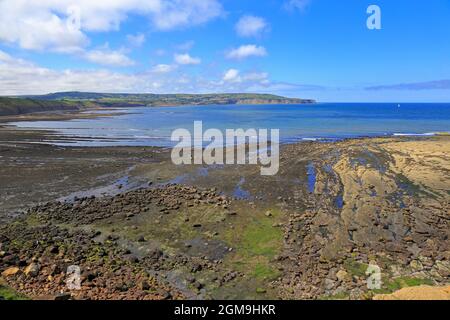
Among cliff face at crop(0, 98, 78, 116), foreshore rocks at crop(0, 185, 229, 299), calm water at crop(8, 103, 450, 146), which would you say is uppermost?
cliff face at crop(0, 98, 78, 116)

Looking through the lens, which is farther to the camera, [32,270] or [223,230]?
[223,230]

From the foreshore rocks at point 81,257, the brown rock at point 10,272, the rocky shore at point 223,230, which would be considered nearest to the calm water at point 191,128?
the rocky shore at point 223,230

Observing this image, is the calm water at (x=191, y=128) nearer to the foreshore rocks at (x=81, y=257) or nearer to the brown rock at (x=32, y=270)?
the foreshore rocks at (x=81, y=257)

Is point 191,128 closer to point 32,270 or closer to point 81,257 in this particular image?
point 81,257

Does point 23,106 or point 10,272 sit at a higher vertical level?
point 23,106

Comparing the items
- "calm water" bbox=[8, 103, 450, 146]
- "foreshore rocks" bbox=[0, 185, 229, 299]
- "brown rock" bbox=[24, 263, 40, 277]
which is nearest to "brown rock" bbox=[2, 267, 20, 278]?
"foreshore rocks" bbox=[0, 185, 229, 299]

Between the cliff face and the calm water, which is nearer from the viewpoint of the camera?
the calm water

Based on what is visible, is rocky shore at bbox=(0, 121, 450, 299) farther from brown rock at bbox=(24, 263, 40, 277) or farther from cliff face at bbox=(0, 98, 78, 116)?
cliff face at bbox=(0, 98, 78, 116)

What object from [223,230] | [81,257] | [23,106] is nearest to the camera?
[81,257]

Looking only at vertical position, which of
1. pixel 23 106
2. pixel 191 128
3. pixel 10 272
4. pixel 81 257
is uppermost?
pixel 23 106

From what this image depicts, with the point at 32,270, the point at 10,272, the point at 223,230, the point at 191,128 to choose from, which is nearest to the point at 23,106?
the point at 191,128
